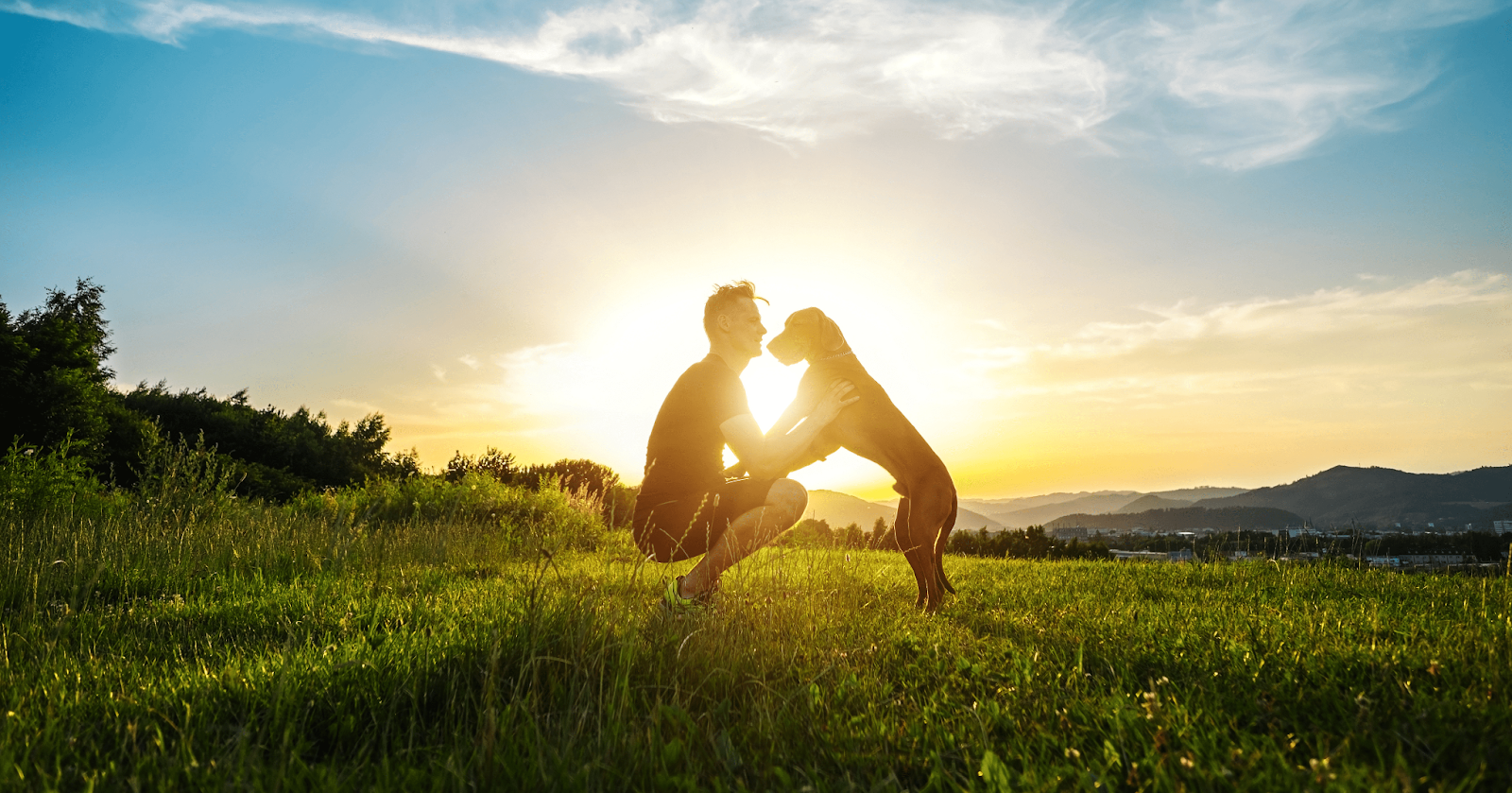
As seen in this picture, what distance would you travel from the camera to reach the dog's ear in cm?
437

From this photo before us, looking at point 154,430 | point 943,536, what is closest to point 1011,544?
point 943,536

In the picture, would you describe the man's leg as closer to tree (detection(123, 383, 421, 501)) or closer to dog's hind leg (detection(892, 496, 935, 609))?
dog's hind leg (detection(892, 496, 935, 609))

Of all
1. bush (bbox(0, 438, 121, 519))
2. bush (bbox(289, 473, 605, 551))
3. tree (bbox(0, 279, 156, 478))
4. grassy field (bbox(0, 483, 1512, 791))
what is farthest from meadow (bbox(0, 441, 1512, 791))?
tree (bbox(0, 279, 156, 478))

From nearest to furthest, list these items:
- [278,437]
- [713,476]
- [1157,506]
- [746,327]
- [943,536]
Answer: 1. [713,476]
2. [943,536]
3. [746,327]
4. [278,437]
5. [1157,506]

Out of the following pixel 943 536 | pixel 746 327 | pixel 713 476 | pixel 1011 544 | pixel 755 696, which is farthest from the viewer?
pixel 1011 544

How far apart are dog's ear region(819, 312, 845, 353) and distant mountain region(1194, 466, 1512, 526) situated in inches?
1496

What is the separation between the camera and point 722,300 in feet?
14.6

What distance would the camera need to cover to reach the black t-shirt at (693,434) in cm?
405

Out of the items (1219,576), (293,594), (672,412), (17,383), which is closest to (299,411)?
(17,383)

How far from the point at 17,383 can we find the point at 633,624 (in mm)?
21672

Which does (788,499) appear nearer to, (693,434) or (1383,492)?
(693,434)

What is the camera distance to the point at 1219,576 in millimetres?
5703

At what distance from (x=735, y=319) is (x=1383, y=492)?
50.9m

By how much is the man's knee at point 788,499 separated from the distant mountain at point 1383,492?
38.3 metres
